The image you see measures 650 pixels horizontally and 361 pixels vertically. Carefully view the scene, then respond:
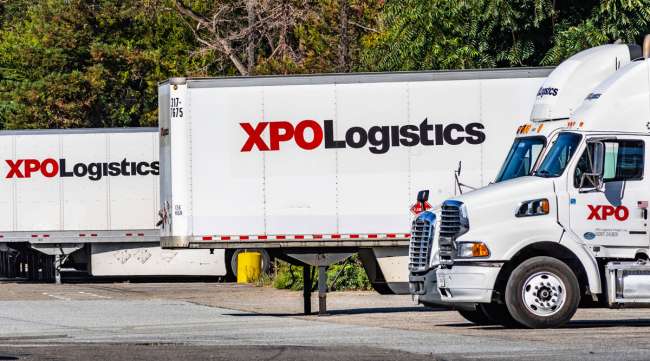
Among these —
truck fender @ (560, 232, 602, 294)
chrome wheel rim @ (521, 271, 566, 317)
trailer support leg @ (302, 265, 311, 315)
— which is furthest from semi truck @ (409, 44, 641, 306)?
trailer support leg @ (302, 265, 311, 315)

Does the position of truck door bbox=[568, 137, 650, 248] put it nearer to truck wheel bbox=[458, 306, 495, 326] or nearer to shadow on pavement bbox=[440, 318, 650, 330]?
shadow on pavement bbox=[440, 318, 650, 330]

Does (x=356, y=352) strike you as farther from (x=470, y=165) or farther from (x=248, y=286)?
(x=248, y=286)

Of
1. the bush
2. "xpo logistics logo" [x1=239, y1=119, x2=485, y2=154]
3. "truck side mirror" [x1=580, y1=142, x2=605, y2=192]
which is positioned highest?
"xpo logistics logo" [x1=239, y1=119, x2=485, y2=154]

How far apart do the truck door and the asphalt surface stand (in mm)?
1240

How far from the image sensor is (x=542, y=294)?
18.7m

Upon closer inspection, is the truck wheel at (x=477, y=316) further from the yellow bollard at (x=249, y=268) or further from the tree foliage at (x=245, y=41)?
the yellow bollard at (x=249, y=268)

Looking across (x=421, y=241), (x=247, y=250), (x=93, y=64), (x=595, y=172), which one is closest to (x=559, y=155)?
(x=595, y=172)

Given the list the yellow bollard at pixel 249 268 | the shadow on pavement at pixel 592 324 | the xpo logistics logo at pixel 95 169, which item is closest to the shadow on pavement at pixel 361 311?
the shadow on pavement at pixel 592 324

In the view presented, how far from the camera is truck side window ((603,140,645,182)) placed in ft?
62.2

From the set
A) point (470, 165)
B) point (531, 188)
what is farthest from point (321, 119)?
point (531, 188)

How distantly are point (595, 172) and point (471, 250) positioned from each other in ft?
6.27

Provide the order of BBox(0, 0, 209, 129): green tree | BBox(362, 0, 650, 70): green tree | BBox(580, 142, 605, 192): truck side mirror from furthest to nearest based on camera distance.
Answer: BBox(0, 0, 209, 129): green tree < BBox(362, 0, 650, 70): green tree < BBox(580, 142, 605, 192): truck side mirror

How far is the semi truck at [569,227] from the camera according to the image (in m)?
18.7

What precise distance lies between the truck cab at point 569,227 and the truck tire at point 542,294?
1 centimetres
